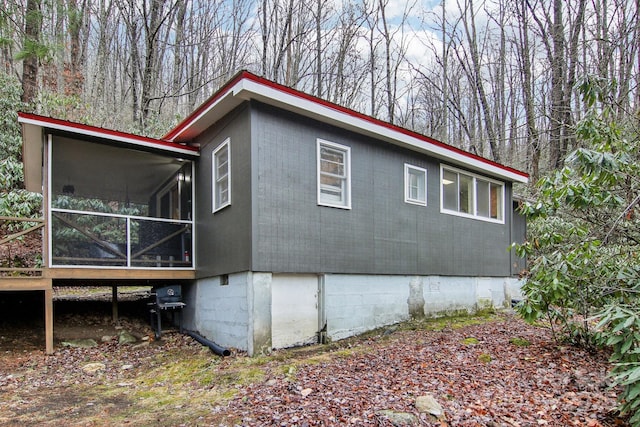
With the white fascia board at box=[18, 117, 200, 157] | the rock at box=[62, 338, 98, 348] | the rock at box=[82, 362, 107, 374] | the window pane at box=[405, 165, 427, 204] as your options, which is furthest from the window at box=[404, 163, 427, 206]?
the rock at box=[62, 338, 98, 348]

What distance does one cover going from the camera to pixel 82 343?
7.83 metres

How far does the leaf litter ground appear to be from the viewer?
4.36m

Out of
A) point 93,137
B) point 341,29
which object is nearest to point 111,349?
point 93,137

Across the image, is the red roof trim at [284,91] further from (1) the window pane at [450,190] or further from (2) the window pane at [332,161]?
(2) the window pane at [332,161]

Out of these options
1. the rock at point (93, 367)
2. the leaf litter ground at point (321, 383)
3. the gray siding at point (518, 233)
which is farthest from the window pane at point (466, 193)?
the rock at point (93, 367)

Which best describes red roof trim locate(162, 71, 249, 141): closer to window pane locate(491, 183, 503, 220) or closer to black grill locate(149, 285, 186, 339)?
black grill locate(149, 285, 186, 339)

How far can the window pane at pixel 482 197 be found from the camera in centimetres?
1116

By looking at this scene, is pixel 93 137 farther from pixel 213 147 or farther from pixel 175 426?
pixel 175 426

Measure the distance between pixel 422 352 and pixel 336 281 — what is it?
198 centimetres

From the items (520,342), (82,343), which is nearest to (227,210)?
(82,343)

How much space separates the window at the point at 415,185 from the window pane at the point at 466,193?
149cm

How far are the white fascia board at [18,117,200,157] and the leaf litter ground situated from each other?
382cm

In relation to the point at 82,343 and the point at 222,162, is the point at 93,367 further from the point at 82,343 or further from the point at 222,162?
the point at 222,162

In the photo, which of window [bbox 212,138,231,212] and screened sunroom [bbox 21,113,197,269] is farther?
window [bbox 212,138,231,212]
